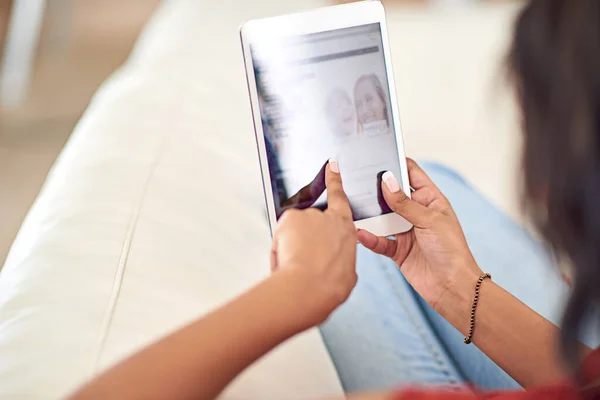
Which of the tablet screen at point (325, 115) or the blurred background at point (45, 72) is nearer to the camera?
the tablet screen at point (325, 115)

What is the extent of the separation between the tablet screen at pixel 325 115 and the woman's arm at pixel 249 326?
0.15m

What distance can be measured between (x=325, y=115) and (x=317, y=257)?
25 cm

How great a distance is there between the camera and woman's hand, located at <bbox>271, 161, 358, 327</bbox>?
1.70 ft

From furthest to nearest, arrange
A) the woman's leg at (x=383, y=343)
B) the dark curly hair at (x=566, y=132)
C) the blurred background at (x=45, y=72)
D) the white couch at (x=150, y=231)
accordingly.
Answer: the blurred background at (x=45, y=72) → the woman's leg at (x=383, y=343) → the white couch at (x=150, y=231) → the dark curly hair at (x=566, y=132)

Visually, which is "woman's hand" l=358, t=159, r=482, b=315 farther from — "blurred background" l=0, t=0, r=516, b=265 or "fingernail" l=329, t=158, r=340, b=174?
"blurred background" l=0, t=0, r=516, b=265

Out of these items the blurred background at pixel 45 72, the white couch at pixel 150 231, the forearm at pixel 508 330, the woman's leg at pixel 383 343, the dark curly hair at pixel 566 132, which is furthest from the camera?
the blurred background at pixel 45 72

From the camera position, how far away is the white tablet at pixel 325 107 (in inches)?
28.0

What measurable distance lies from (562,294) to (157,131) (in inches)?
24.9

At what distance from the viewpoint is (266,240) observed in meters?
0.82

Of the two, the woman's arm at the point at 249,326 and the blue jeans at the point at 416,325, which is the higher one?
the woman's arm at the point at 249,326

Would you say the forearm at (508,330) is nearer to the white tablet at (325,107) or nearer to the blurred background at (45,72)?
the white tablet at (325,107)

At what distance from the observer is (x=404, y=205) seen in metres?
0.73

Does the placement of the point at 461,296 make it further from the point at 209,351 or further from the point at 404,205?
the point at 209,351

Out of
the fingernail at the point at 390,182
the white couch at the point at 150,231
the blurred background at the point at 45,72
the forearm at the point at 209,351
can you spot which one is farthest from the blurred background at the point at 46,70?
the forearm at the point at 209,351
